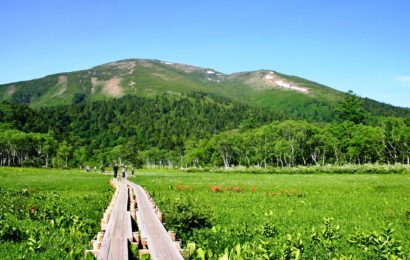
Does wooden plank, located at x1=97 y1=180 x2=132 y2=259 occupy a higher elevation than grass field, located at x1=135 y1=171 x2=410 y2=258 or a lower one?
higher

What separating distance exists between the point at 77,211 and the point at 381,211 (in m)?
18.1

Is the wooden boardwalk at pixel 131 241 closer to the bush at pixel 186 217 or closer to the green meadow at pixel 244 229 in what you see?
the green meadow at pixel 244 229

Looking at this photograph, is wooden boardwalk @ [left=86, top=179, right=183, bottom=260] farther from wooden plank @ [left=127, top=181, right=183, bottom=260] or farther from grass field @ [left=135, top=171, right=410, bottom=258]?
A: grass field @ [left=135, top=171, right=410, bottom=258]

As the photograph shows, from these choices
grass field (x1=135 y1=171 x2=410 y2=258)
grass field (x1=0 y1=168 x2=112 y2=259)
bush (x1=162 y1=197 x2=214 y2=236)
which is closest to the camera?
grass field (x1=0 y1=168 x2=112 y2=259)

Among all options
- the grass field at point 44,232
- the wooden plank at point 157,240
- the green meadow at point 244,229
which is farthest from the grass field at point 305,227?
the grass field at point 44,232

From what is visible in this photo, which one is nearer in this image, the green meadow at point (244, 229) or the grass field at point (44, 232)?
the green meadow at point (244, 229)

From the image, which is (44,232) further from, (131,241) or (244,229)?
(244,229)

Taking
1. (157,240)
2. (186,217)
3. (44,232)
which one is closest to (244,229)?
(186,217)

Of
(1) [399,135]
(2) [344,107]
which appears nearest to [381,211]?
(1) [399,135]

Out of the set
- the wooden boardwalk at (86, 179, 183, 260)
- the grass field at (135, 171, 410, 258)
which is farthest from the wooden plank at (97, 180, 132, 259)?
the grass field at (135, 171, 410, 258)

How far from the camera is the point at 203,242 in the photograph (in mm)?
13789

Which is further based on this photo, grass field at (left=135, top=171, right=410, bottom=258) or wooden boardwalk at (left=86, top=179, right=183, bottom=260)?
grass field at (left=135, top=171, right=410, bottom=258)

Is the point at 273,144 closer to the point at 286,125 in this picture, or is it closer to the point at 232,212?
the point at 286,125

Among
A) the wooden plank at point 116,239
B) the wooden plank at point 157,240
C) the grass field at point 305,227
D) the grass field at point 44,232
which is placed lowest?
the grass field at point 305,227
